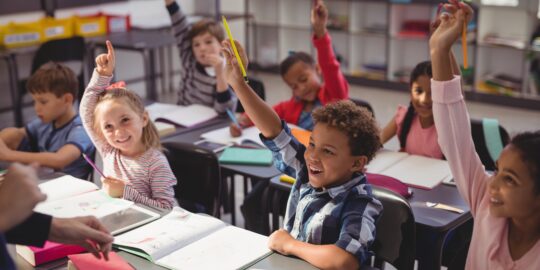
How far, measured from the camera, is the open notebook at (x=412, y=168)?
8.34 feet

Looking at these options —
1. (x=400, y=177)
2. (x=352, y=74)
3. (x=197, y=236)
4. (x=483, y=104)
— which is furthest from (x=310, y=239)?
(x=352, y=74)

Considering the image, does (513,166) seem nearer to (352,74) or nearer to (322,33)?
(322,33)

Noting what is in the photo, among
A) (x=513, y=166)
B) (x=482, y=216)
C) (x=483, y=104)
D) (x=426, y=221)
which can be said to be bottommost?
(x=483, y=104)

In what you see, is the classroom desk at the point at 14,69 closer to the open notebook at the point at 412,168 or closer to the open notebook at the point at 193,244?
the open notebook at the point at 412,168

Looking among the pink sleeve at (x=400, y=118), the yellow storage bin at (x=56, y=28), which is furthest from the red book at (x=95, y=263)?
the yellow storage bin at (x=56, y=28)

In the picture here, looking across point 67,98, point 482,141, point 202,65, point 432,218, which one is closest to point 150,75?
point 202,65

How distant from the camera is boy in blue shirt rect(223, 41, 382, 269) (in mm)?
1762

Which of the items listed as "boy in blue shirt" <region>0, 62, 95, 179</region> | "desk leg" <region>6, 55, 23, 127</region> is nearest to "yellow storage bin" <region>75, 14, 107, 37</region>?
"desk leg" <region>6, 55, 23, 127</region>

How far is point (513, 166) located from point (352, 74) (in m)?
5.55

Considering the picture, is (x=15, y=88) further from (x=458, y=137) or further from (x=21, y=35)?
(x=458, y=137)

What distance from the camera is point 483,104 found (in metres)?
6.24

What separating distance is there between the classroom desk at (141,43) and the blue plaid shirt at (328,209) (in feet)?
12.6

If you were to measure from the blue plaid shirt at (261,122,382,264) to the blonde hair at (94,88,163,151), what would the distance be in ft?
2.06

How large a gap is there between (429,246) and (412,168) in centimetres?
57
